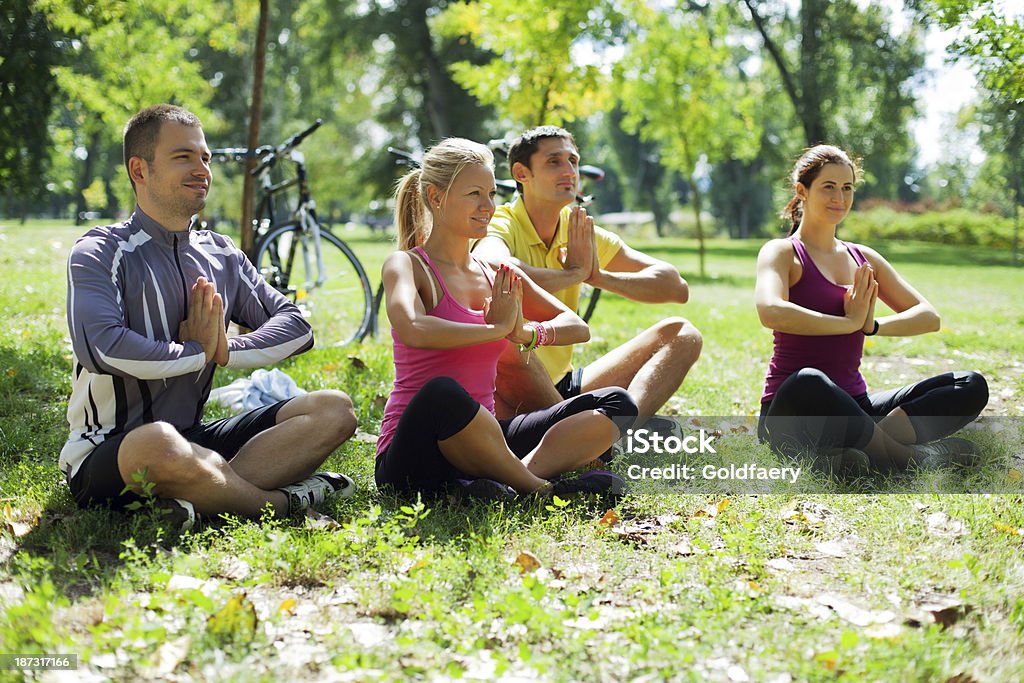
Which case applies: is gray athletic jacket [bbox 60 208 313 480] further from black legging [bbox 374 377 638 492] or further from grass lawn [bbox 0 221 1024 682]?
black legging [bbox 374 377 638 492]

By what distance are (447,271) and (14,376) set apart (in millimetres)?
3032

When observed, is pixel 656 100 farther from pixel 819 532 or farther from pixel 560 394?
pixel 819 532

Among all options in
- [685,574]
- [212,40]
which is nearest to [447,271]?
[685,574]

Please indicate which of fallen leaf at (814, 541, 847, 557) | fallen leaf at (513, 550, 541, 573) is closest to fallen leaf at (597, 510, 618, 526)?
fallen leaf at (513, 550, 541, 573)

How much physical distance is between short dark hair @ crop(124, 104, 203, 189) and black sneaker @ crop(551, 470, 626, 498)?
6.58 ft

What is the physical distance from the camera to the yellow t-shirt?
4.46 metres

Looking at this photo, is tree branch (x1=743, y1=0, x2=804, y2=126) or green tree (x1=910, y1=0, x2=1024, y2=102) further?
tree branch (x1=743, y1=0, x2=804, y2=126)

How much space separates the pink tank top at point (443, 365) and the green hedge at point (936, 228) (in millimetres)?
30753

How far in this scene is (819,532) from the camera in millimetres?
3373

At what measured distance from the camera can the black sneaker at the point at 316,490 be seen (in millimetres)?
3426

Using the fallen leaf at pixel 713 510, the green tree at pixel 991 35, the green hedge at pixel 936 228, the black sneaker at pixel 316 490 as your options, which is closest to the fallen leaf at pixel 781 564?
the fallen leaf at pixel 713 510

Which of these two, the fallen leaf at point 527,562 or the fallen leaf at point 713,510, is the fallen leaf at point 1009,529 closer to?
the fallen leaf at point 713,510

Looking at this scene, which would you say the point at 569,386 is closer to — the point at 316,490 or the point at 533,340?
the point at 533,340

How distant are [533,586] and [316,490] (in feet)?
3.85
